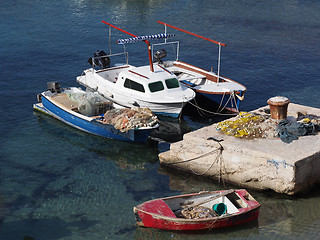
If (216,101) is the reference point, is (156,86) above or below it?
above

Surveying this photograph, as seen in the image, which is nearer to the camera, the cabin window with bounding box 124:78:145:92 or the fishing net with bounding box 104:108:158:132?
the fishing net with bounding box 104:108:158:132

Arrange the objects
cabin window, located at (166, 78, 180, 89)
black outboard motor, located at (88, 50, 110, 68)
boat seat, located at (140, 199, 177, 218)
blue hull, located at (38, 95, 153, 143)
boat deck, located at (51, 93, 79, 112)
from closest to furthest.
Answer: boat seat, located at (140, 199, 177, 218)
blue hull, located at (38, 95, 153, 143)
boat deck, located at (51, 93, 79, 112)
cabin window, located at (166, 78, 180, 89)
black outboard motor, located at (88, 50, 110, 68)

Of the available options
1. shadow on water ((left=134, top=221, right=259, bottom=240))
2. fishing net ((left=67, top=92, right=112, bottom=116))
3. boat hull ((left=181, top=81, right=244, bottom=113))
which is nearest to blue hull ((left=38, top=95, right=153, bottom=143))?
fishing net ((left=67, top=92, right=112, bottom=116))

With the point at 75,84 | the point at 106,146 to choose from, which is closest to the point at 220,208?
the point at 106,146

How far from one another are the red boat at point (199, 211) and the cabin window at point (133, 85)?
33.4 ft

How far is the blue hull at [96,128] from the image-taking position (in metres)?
23.2

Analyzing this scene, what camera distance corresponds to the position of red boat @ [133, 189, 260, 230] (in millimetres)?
16391

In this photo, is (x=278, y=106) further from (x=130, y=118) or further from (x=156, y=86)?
(x=156, y=86)

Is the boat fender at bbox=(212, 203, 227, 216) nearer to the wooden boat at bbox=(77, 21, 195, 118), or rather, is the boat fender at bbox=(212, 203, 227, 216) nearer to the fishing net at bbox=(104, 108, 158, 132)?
the fishing net at bbox=(104, 108, 158, 132)

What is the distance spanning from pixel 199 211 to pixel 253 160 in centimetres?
336

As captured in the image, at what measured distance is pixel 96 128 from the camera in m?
24.2

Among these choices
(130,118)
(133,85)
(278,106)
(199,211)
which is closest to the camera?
(199,211)

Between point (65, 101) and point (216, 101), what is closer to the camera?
point (65, 101)

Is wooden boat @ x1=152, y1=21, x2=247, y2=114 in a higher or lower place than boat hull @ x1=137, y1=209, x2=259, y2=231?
higher
